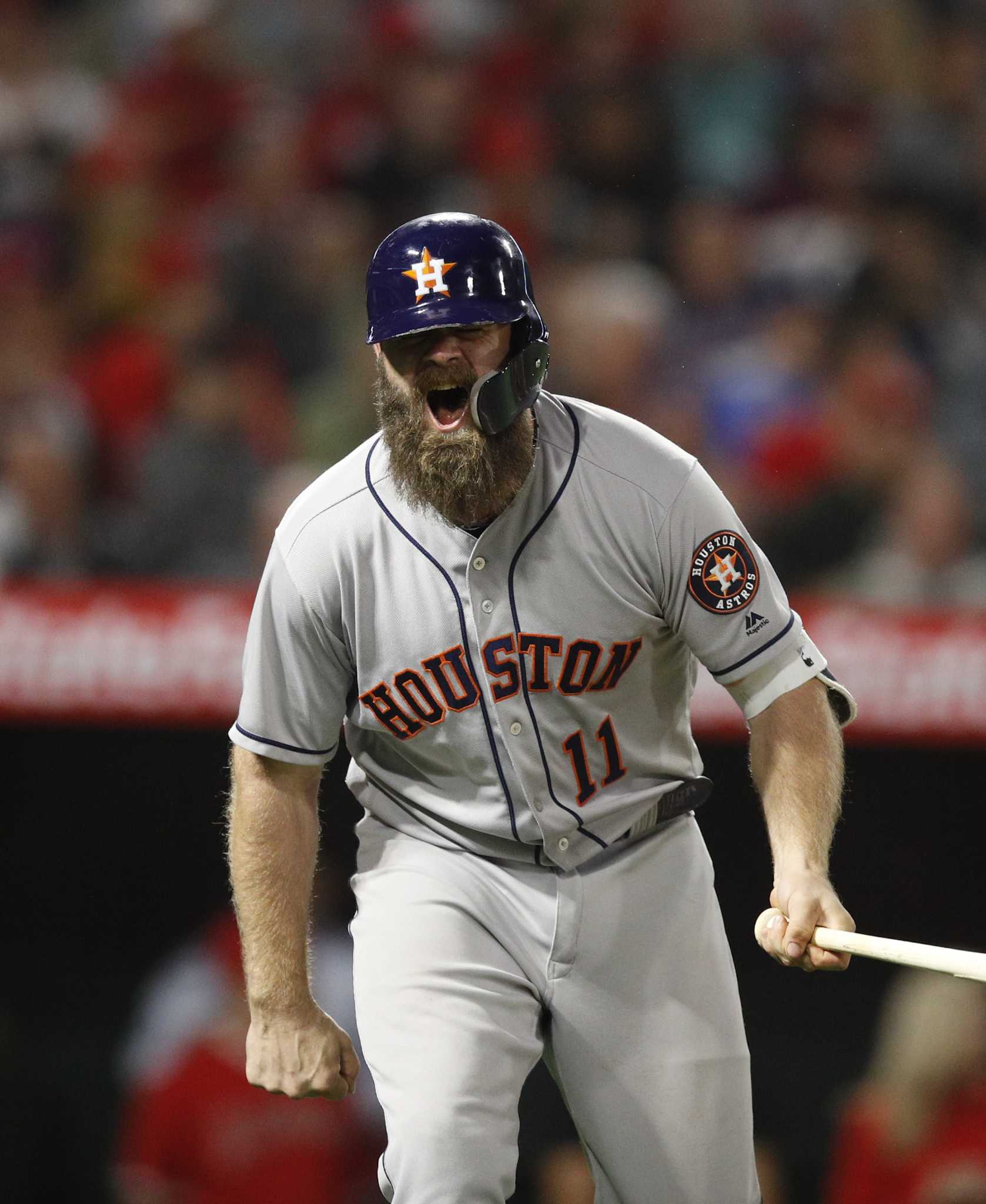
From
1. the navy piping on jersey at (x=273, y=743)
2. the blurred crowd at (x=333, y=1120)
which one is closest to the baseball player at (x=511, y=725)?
the navy piping on jersey at (x=273, y=743)

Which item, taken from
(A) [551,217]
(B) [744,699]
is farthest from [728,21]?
(B) [744,699]

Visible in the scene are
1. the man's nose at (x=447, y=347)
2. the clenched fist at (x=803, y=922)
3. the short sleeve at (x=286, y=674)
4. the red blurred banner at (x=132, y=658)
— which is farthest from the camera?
the red blurred banner at (x=132, y=658)

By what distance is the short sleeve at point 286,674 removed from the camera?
236 cm

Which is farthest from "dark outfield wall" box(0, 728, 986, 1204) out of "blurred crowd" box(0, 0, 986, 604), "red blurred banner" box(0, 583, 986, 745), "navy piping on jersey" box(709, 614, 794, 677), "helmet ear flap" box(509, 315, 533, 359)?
"helmet ear flap" box(509, 315, 533, 359)

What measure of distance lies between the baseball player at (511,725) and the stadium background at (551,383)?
6.39 feet

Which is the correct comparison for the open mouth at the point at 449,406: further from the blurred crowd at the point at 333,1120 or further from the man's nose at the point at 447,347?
the blurred crowd at the point at 333,1120

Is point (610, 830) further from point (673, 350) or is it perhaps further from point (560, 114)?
point (560, 114)

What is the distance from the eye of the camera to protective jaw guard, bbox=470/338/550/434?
2227mm

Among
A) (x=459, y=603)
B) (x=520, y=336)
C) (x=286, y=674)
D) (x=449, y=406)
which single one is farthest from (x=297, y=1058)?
(x=520, y=336)

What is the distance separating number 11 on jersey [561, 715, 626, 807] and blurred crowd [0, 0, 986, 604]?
222 cm

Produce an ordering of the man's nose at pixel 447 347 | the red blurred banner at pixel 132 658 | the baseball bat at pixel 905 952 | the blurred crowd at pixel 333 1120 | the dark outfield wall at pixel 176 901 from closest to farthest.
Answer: the baseball bat at pixel 905 952 → the man's nose at pixel 447 347 → the blurred crowd at pixel 333 1120 → the red blurred banner at pixel 132 658 → the dark outfield wall at pixel 176 901

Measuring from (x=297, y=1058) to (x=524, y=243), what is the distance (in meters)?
3.57

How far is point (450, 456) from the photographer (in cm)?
225

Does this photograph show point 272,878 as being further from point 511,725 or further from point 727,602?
point 727,602
